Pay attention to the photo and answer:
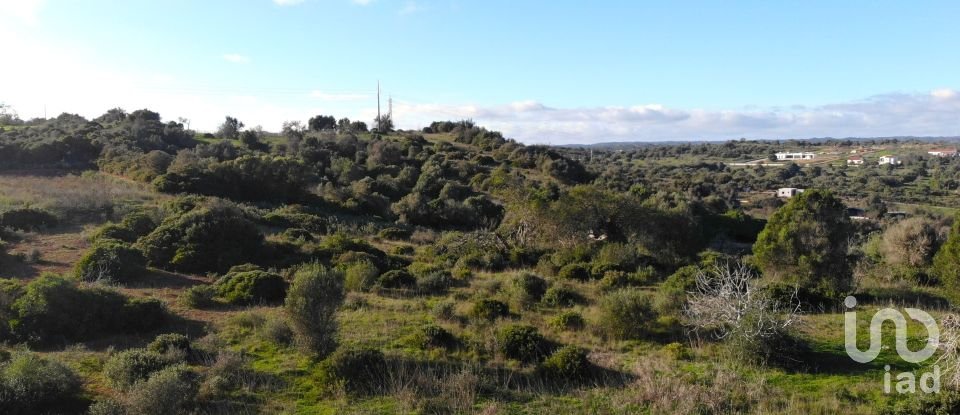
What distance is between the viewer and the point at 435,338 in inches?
372

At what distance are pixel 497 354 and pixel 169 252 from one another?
11027 millimetres

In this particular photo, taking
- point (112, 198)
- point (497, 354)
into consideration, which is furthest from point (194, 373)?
point (112, 198)

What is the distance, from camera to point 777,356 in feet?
27.8

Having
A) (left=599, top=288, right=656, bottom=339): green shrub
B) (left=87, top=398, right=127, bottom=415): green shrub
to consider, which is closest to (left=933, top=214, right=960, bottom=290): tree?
(left=599, top=288, right=656, bottom=339): green shrub

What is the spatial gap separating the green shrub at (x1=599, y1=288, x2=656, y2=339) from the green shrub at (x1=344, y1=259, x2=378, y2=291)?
6093 mm

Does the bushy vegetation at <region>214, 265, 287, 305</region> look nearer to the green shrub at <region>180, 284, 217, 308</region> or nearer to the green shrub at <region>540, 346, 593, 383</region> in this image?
the green shrub at <region>180, 284, 217, 308</region>

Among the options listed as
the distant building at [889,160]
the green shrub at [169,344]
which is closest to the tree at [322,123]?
the green shrub at [169,344]

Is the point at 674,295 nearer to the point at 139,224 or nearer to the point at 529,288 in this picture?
the point at 529,288

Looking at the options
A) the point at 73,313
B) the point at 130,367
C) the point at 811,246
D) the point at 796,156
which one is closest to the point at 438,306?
the point at 130,367

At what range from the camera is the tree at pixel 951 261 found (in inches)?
448

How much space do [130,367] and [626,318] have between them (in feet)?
25.8

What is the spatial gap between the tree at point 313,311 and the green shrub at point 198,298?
417cm

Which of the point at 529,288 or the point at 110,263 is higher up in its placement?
the point at 110,263

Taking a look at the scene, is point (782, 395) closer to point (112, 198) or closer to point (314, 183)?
point (112, 198)
